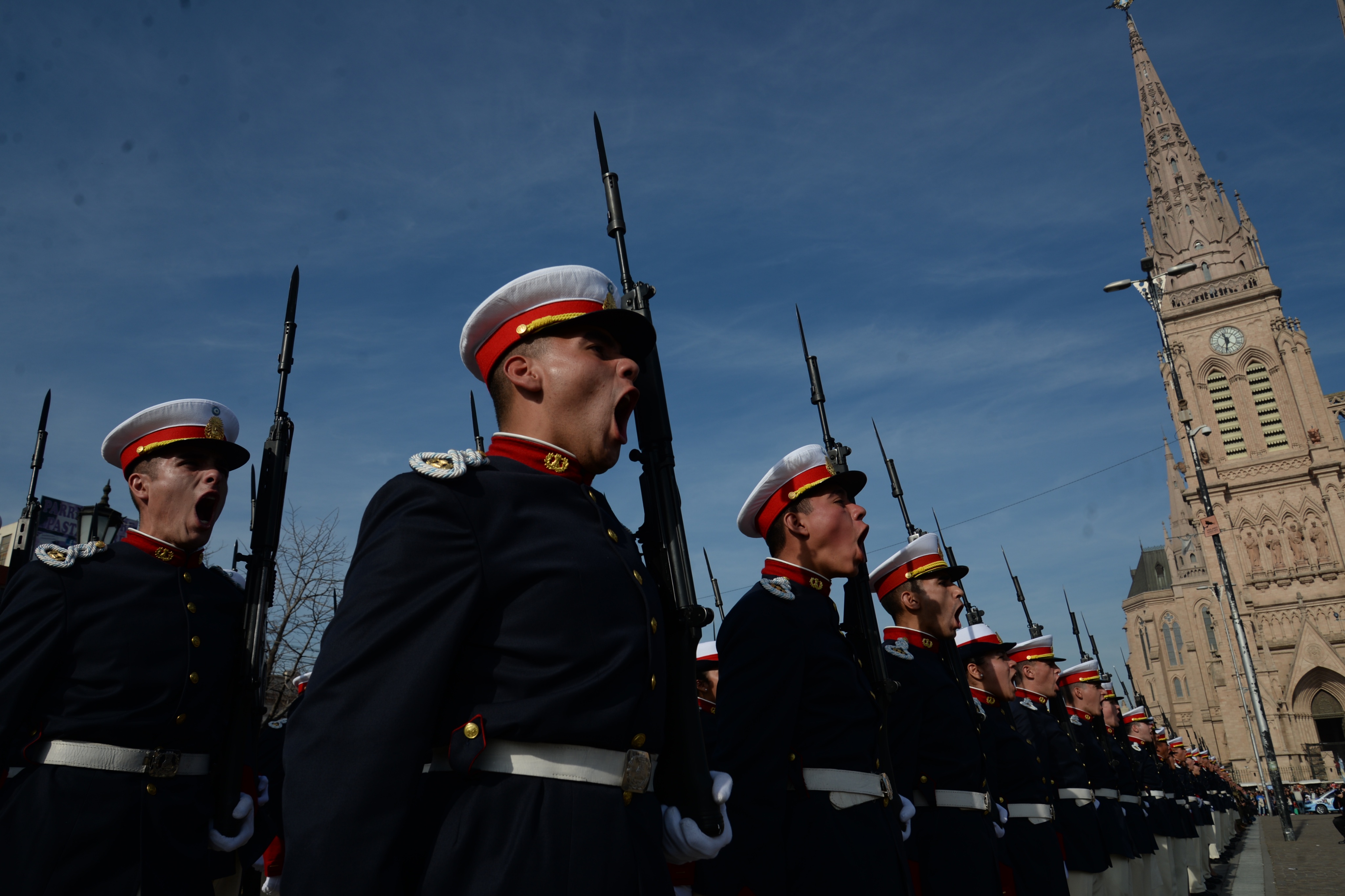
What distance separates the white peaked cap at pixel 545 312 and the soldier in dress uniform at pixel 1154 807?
12.9 metres

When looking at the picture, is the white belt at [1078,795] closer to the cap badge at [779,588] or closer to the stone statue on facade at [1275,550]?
the cap badge at [779,588]

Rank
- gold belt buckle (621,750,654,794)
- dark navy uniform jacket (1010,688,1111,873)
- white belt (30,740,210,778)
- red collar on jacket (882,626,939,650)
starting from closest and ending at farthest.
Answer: gold belt buckle (621,750,654,794), white belt (30,740,210,778), red collar on jacket (882,626,939,650), dark navy uniform jacket (1010,688,1111,873)

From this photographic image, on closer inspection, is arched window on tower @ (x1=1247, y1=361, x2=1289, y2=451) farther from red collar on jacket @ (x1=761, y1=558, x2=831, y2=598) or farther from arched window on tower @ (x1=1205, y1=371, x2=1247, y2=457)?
red collar on jacket @ (x1=761, y1=558, x2=831, y2=598)

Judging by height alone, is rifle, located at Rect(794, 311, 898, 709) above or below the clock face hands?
below

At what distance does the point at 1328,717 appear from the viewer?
57375mm

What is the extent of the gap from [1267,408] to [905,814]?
A: 237 ft

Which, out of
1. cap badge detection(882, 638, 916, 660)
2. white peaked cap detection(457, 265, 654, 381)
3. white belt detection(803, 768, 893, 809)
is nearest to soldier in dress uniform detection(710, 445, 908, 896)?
white belt detection(803, 768, 893, 809)

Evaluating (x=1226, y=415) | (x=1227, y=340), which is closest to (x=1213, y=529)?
(x=1226, y=415)

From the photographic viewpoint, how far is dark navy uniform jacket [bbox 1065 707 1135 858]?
1036cm

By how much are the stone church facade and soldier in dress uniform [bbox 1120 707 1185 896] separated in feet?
116

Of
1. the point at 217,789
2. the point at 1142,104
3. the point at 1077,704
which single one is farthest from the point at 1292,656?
the point at 217,789

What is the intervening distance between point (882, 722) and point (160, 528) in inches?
139

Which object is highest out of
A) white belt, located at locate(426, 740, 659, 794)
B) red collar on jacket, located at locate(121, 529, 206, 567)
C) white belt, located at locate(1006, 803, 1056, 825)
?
red collar on jacket, located at locate(121, 529, 206, 567)

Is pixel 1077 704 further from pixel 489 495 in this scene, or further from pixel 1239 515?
pixel 1239 515
